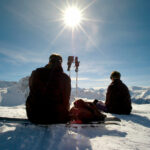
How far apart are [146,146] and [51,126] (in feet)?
8.10

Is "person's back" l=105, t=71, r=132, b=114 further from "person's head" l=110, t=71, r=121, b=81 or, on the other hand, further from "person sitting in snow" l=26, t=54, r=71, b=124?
"person sitting in snow" l=26, t=54, r=71, b=124

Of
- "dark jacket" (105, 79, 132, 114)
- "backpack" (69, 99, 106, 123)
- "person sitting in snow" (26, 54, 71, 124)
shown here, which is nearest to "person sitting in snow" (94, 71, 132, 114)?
"dark jacket" (105, 79, 132, 114)

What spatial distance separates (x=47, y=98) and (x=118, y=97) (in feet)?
15.3

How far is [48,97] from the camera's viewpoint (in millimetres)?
4020

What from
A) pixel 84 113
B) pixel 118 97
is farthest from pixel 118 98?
pixel 84 113

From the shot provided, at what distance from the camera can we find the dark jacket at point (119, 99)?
7.23 metres

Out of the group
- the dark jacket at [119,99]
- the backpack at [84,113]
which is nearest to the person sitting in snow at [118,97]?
the dark jacket at [119,99]

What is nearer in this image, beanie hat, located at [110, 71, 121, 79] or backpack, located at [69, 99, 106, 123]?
backpack, located at [69, 99, 106, 123]

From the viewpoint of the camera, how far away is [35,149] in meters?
2.44

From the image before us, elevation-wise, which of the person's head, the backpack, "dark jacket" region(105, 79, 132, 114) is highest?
the person's head

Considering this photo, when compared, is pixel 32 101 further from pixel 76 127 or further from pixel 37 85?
pixel 76 127

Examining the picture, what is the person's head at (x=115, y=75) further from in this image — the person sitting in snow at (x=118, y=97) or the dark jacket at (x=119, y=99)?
the dark jacket at (x=119, y=99)

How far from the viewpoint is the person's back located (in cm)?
723

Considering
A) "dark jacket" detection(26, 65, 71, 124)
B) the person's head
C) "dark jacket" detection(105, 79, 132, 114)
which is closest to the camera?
"dark jacket" detection(26, 65, 71, 124)
